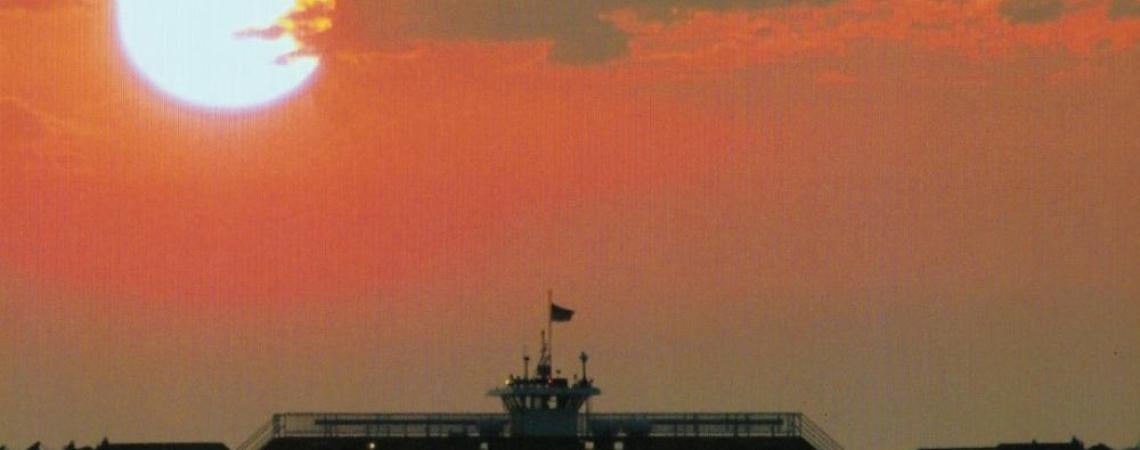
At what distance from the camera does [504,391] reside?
19225 cm

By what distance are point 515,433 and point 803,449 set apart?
41.4 feet

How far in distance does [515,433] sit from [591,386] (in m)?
3.97

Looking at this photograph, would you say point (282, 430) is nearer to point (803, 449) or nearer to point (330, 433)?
point (330, 433)

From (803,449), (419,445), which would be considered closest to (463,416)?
(419,445)

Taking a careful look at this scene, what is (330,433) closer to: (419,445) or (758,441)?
Answer: (419,445)

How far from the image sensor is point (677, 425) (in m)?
192

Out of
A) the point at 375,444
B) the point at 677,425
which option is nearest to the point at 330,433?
the point at 375,444

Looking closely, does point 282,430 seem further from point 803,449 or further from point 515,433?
point 803,449

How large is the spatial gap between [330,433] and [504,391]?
7.97 m

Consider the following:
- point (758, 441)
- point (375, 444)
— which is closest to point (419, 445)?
point (375, 444)

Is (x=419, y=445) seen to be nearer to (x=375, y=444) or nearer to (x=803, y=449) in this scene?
(x=375, y=444)

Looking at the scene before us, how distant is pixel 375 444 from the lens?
627ft

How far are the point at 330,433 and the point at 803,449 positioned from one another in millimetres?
20936

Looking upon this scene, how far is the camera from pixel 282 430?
19488cm
